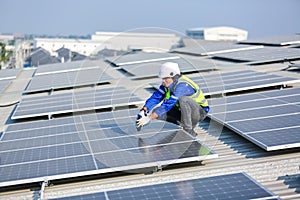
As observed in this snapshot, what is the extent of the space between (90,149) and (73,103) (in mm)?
5958

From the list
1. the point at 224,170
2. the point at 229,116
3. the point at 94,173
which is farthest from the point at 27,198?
the point at 229,116

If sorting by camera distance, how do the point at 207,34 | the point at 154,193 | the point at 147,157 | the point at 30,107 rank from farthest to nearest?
the point at 207,34, the point at 30,107, the point at 147,157, the point at 154,193

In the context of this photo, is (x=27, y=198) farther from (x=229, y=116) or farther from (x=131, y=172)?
(x=229, y=116)

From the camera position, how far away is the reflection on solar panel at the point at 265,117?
9375 millimetres

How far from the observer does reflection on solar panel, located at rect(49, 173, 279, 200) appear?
6.70 metres

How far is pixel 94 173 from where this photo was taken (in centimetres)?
834

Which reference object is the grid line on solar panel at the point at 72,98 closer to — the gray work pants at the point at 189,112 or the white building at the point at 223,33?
the gray work pants at the point at 189,112

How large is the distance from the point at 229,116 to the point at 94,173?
4.83 metres

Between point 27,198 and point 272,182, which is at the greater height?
point 272,182

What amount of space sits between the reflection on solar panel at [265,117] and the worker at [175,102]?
4.24 feet

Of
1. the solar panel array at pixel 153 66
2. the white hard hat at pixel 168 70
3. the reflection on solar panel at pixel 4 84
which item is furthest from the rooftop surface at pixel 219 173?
the reflection on solar panel at pixel 4 84

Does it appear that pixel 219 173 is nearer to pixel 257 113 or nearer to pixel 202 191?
pixel 202 191

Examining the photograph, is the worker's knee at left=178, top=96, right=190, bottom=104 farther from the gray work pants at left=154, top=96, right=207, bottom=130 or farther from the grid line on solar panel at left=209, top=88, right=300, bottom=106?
the grid line on solar panel at left=209, top=88, right=300, bottom=106

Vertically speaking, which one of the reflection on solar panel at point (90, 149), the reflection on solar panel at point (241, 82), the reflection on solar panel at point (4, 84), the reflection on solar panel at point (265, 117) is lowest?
the reflection on solar panel at point (4, 84)
